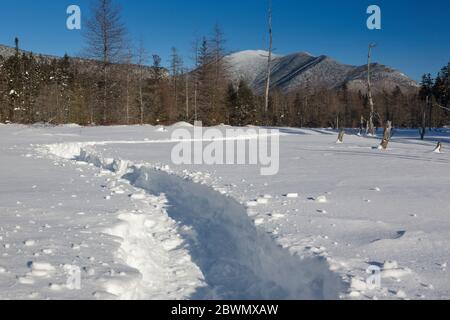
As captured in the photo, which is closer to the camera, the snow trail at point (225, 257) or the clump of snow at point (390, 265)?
the clump of snow at point (390, 265)

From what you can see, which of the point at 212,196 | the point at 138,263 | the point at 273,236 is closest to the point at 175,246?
the point at 138,263

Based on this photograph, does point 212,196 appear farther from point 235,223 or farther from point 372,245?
point 372,245

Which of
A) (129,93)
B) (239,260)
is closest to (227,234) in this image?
(239,260)

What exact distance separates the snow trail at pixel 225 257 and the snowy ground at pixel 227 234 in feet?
0.05

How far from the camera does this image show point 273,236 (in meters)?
4.73

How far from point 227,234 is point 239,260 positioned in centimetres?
88

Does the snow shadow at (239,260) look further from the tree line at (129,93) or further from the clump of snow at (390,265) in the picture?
the tree line at (129,93)

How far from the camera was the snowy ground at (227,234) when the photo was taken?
363cm

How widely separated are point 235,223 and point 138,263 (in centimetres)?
185

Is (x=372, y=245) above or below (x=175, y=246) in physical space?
above

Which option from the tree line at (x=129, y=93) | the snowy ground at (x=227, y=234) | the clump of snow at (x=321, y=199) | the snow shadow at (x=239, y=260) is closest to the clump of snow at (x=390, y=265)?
the snowy ground at (x=227, y=234)

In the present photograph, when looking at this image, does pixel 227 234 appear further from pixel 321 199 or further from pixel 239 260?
pixel 321 199

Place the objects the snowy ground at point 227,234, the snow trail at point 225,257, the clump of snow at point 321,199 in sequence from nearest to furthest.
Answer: the snowy ground at point 227,234 < the snow trail at point 225,257 < the clump of snow at point 321,199

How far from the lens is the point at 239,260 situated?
199 inches
